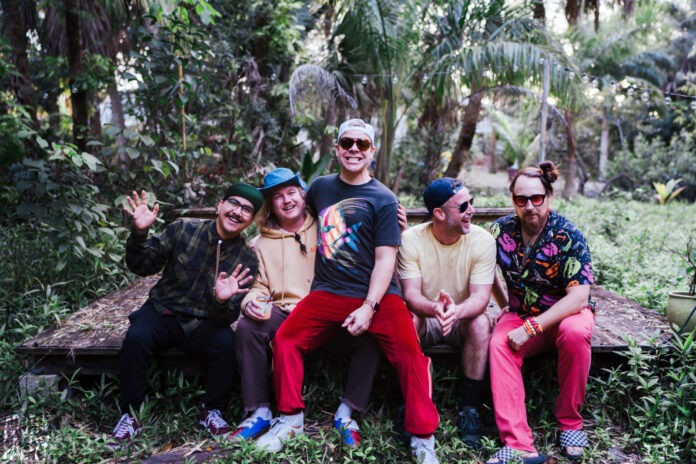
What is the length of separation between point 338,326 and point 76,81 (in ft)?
13.9

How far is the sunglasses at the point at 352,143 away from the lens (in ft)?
10.1

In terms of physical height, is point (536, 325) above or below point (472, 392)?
above

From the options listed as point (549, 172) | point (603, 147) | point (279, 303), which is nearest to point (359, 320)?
point (279, 303)

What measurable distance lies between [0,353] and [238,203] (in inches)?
78.7

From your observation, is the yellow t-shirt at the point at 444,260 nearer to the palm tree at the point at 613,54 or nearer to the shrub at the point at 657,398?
the shrub at the point at 657,398

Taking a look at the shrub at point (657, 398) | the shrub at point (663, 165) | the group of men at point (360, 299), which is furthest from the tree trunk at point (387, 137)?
the shrub at point (663, 165)

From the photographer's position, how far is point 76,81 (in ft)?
17.9

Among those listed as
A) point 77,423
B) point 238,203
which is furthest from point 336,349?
point 77,423

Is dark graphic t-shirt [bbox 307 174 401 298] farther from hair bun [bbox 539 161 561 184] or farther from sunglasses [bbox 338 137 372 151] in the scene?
hair bun [bbox 539 161 561 184]

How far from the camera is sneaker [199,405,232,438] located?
9.54ft

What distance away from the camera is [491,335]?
3.06 m

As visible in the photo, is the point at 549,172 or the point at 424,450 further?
the point at 549,172

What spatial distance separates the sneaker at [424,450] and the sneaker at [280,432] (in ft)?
2.01

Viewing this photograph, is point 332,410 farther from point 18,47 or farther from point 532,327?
point 18,47
